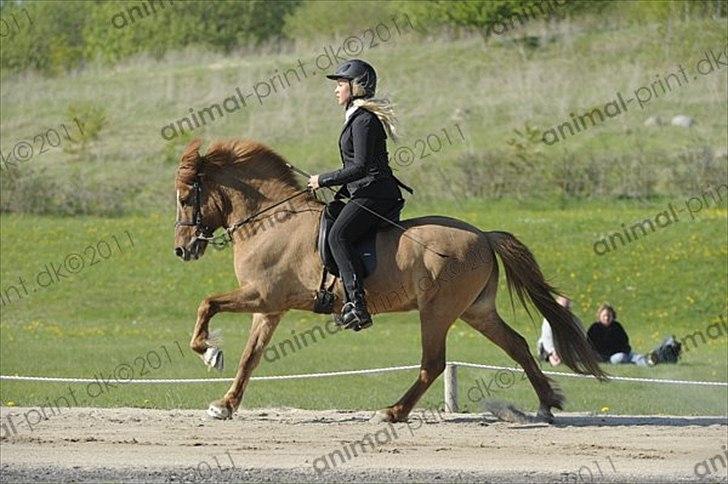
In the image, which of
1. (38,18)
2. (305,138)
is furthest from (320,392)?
(38,18)

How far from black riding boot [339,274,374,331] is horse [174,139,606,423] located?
213 millimetres

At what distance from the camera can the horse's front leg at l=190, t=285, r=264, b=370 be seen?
12094 mm

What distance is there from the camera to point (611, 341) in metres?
22.0

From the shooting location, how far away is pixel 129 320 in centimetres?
3016

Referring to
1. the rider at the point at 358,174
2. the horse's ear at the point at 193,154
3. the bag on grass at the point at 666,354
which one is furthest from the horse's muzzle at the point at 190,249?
the bag on grass at the point at 666,354

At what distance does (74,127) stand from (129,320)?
712 inches

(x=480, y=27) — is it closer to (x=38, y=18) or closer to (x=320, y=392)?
(x=38, y=18)

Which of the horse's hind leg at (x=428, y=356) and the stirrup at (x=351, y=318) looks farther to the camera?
the horse's hind leg at (x=428, y=356)

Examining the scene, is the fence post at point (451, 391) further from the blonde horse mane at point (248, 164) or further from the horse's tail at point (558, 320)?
the blonde horse mane at point (248, 164)

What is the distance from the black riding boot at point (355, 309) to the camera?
12.1 metres

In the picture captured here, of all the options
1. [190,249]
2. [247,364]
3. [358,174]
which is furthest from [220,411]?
[358,174]

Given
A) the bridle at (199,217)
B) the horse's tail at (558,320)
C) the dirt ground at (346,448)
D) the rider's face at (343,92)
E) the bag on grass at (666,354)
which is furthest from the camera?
the bag on grass at (666,354)

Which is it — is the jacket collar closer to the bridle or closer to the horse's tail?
the bridle

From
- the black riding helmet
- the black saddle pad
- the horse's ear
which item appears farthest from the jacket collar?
the horse's ear
